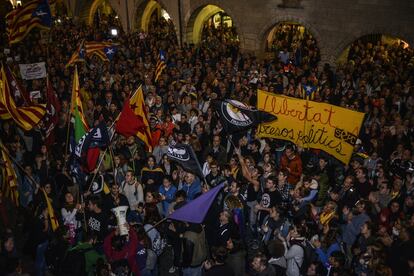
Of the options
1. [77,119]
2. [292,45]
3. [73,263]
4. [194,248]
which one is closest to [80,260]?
[73,263]

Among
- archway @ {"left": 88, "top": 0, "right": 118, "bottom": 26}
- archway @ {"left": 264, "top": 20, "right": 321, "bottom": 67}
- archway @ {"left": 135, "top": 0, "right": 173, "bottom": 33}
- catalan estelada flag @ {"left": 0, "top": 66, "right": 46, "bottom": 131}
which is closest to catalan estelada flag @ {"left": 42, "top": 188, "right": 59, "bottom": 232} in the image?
catalan estelada flag @ {"left": 0, "top": 66, "right": 46, "bottom": 131}

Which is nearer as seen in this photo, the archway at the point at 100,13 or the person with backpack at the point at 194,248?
the person with backpack at the point at 194,248

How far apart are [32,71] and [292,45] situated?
12894 mm

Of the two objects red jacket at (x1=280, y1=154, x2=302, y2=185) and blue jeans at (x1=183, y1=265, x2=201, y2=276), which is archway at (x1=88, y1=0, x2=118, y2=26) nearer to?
red jacket at (x1=280, y1=154, x2=302, y2=185)

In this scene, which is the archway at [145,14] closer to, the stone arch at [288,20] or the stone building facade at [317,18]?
the stone building facade at [317,18]

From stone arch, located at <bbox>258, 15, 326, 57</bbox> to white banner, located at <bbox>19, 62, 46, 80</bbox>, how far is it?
417 inches

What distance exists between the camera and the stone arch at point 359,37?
55.3 ft

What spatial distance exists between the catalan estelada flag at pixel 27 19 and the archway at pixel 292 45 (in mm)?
9143

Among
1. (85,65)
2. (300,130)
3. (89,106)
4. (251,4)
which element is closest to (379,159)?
(300,130)

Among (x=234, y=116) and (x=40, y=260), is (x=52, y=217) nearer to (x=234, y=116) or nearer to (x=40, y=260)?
(x=40, y=260)

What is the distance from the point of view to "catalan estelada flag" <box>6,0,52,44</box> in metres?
15.0

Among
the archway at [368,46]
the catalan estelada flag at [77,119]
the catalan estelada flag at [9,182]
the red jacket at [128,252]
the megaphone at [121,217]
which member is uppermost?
the catalan estelada flag at [77,119]

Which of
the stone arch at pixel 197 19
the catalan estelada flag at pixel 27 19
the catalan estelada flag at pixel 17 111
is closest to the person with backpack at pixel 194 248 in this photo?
the catalan estelada flag at pixel 17 111

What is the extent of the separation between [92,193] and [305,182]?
4.03 m
